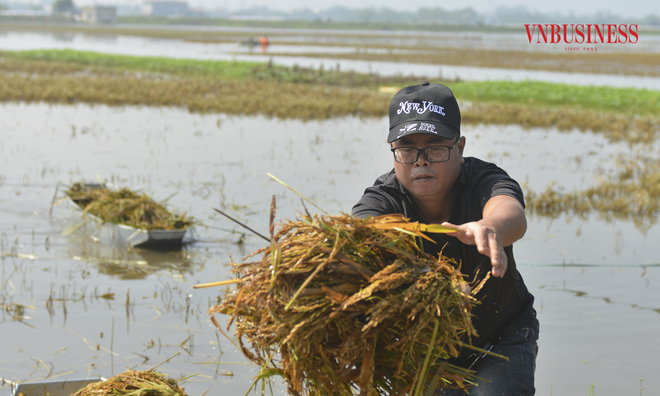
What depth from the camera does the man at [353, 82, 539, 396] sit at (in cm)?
243

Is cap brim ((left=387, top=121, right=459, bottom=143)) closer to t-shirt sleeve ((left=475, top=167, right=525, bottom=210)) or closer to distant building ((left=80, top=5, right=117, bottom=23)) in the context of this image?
t-shirt sleeve ((left=475, top=167, right=525, bottom=210))

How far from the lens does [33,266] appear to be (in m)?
6.61

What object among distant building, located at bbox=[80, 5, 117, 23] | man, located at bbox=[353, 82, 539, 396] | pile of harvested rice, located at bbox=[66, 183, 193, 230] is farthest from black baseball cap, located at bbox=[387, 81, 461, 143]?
distant building, located at bbox=[80, 5, 117, 23]

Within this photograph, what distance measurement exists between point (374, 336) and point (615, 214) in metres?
8.50

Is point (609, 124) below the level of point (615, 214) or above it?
above

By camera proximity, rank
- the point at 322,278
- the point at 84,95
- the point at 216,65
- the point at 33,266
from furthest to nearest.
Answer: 1. the point at 216,65
2. the point at 84,95
3. the point at 33,266
4. the point at 322,278

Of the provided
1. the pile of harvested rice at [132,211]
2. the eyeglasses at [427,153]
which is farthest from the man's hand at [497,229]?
the pile of harvested rice at [132,211]

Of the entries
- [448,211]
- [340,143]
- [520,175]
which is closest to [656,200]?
[520,175]

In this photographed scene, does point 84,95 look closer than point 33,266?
No

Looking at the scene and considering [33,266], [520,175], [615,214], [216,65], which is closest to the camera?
[33,266]

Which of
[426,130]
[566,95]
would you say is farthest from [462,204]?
[566,95]

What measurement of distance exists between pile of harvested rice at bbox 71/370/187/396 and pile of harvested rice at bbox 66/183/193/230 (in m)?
4.54

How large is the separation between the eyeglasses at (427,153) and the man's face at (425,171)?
1 cm

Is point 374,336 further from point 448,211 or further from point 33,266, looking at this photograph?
point 33,266
